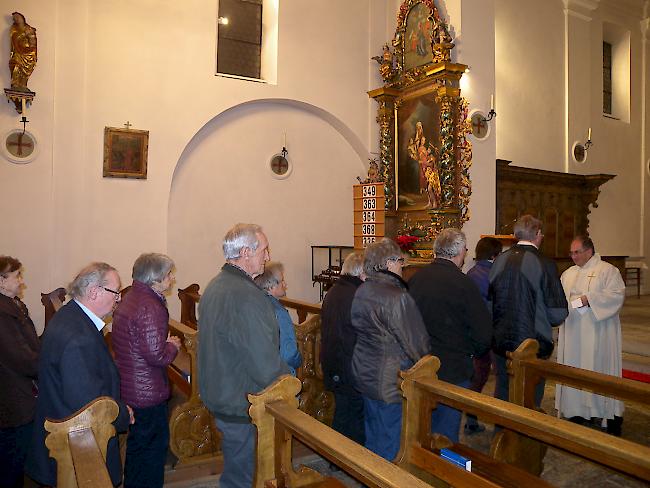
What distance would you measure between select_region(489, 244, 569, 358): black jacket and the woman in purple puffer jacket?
2530 millimetres

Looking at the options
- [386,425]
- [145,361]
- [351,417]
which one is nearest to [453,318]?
[386,425]

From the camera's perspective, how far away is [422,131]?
9.28 metres

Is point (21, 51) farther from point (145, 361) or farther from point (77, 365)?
point (77, 365)

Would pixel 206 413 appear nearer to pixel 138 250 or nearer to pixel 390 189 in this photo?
pixel 138 250

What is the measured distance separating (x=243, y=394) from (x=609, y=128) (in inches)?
535

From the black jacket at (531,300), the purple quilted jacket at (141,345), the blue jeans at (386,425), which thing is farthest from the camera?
the black jacket at (531,300)

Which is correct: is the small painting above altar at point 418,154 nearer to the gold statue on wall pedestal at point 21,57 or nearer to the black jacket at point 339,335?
the black jacket at point 339,335

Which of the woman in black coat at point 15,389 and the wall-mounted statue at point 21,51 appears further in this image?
the wall-mounted statue at point 21,51

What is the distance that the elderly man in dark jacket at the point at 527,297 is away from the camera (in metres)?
4.18

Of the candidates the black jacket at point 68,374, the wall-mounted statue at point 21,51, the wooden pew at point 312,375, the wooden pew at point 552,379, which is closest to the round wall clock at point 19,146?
the wall-mounted statue at point 21,51

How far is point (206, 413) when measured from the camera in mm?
4367

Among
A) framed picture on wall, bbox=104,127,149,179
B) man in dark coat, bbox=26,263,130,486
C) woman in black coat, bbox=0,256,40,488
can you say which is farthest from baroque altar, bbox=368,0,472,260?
man in dark coat, bbox=26,263,130,486

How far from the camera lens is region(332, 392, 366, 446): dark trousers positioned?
4.02 meters

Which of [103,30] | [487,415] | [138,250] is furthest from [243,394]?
[103,30]
